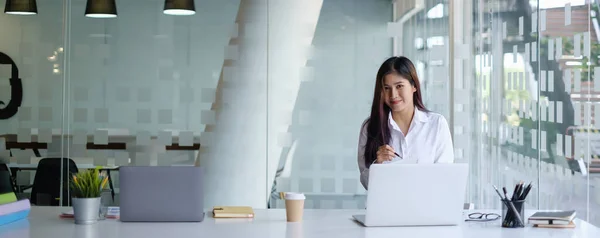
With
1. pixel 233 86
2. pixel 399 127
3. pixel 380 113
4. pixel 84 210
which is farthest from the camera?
pixel 233 86

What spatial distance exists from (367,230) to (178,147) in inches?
120

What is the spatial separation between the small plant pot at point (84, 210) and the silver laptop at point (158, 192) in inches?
4.5

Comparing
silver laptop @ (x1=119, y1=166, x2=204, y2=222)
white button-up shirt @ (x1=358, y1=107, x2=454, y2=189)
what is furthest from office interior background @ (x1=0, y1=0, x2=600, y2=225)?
silver laptop @ (x1=119, y1=166, x2=204, y2=222)

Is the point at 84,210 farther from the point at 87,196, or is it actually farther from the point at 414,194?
the point at 414,194

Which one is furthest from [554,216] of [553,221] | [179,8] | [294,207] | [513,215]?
[179,8]

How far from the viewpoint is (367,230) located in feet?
10.0

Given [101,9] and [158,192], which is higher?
[101,9]

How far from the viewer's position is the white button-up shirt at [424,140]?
3.75 m

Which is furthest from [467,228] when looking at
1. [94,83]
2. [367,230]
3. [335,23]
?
[94,83]

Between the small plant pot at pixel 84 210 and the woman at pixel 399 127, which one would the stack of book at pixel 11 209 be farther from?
the woman at pixel 399 127

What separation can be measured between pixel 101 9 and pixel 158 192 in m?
3.09

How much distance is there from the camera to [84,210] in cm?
316

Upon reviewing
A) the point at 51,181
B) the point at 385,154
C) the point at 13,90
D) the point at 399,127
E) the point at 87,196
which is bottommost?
the point at 51,181

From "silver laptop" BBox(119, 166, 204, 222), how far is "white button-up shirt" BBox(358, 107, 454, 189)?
2.98ft
